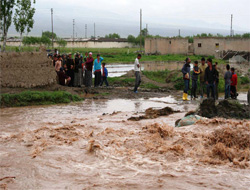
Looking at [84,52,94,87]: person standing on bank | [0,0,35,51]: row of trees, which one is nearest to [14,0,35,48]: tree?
[0,0,35,51]: row of trees

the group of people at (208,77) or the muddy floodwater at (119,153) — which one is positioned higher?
the group of people at (208,77)

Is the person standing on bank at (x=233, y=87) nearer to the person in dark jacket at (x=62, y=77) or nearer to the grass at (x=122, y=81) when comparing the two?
the grass at (x=122, y=81)

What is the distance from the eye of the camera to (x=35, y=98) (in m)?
14.1

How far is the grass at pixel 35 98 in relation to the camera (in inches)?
539

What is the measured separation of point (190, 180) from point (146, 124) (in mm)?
4143

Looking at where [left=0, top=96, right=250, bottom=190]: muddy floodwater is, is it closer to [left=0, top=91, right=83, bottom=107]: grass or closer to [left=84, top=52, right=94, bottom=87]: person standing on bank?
[left=0, top=91, right=83, bottom=107]: grass

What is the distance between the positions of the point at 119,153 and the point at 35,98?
7.09m

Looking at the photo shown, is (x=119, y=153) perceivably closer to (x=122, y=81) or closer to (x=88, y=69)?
(x=88, y=69)

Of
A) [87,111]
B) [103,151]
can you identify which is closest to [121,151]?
[103,151]

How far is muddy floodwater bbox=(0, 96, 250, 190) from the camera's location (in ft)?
20.8

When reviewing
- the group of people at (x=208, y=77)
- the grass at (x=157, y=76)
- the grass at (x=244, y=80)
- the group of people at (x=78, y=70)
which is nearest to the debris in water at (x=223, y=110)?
the group of people at (x=208, y=77)

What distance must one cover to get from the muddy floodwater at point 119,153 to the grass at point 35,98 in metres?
1.93

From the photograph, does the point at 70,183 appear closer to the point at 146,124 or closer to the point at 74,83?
the point at 146,124

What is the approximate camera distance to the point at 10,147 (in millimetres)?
8516
